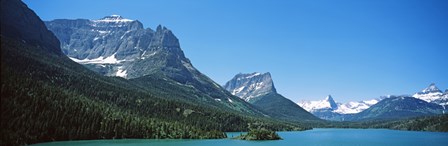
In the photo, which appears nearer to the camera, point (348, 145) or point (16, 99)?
point (16, 99)

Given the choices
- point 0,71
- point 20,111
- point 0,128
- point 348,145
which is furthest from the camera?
point 348,145

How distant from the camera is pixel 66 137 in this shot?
16962cm

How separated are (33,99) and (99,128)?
3311cm

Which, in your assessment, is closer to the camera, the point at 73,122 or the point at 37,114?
the point at 37,114

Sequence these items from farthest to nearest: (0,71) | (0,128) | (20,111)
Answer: (20,111) → (0,128) → (0,71)

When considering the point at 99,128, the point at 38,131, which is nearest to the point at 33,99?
the point at 38,131

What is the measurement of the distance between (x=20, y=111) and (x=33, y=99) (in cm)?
1610

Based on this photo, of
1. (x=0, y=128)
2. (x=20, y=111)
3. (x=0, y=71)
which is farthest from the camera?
(x=20, y=111)

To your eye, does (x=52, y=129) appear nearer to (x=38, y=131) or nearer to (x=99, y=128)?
(x=38, y=131)

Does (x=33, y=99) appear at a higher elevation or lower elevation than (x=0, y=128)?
higher

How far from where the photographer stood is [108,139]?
189 metres

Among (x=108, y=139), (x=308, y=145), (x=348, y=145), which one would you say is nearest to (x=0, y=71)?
(x=108, y=139)

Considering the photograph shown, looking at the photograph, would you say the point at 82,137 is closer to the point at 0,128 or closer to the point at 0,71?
the point at 0,128

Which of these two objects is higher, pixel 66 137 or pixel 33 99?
pixel 33 99
